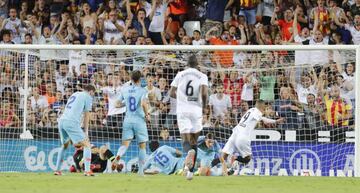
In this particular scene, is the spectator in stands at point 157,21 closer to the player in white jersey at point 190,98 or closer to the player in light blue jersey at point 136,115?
the player in light blue jersey at point 136,115

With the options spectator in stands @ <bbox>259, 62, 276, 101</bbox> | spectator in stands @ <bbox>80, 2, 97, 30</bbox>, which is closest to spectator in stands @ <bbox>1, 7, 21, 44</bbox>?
spectator in stands @ <bbox>80, 2, 97, 30</bbox>

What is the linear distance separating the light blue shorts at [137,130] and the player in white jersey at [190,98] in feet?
8.67

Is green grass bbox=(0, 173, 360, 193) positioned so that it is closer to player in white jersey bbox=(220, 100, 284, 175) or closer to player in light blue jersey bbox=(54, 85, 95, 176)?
player in light blue jersey bbox=(54, 85, 95, 176)

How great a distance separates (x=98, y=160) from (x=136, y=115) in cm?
232

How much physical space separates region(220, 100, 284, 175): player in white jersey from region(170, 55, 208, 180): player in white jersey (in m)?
3.54

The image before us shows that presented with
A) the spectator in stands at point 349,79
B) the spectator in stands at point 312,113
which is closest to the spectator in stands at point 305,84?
the spectator in stands at point 312,113

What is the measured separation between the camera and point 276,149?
2319cm

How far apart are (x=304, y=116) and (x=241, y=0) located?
5.93 metres

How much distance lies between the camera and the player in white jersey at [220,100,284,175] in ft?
74.1

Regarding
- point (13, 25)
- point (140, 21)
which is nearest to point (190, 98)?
point (140, 21)

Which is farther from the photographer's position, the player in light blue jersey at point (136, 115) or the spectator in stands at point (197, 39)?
the spectator in stands at point (197, 39)

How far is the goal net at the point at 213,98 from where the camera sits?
23.1 meters

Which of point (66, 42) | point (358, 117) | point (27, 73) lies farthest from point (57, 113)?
point (358, 117)

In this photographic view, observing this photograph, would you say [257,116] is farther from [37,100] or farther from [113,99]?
[37,100]
